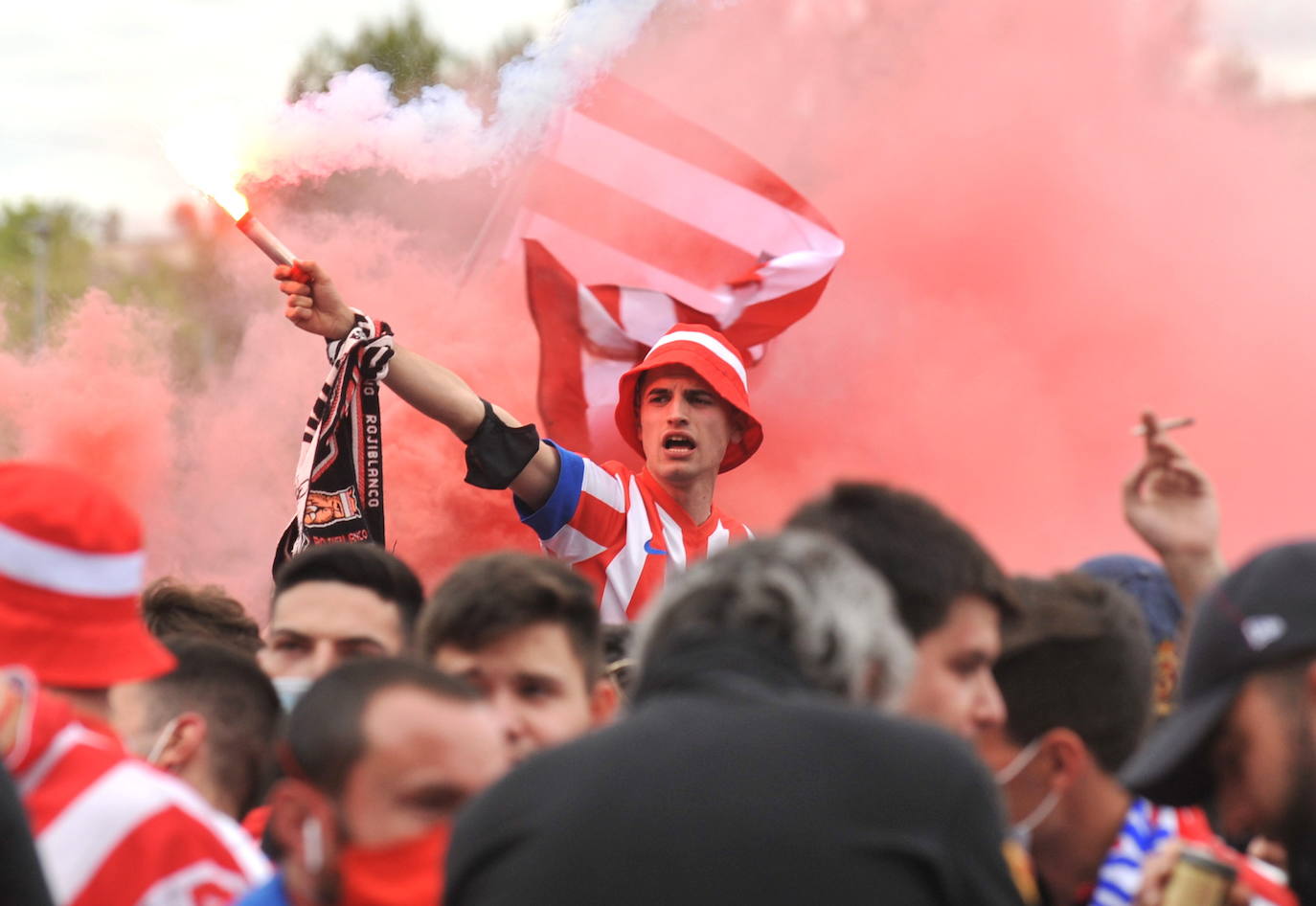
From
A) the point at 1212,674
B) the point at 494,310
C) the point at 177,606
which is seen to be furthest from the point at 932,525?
the point at 494,310

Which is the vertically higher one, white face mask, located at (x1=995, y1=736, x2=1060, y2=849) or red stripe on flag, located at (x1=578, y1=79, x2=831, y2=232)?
red stripe on flag, located at (x1=578, y1=79, x2=831, y2=232)

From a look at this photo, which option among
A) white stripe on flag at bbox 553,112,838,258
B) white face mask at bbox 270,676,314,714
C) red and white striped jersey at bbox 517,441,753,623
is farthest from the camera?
white stripe on flag at bbox 553,112,838,258

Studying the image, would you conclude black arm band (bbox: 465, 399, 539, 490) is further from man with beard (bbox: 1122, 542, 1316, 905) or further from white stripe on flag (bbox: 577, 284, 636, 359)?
man with beard (bbox: 1122, 542, 1316, 905)

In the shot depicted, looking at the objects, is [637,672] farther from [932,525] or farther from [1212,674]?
[1212,674]

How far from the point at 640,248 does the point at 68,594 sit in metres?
4.38

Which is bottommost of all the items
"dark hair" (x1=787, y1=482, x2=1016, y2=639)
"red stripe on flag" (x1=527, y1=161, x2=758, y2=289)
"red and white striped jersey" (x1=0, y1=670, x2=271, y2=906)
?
"red and white striped jersey" (x1=0, y1=670, x2=271, y2=906)

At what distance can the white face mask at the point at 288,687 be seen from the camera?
366 centimetres

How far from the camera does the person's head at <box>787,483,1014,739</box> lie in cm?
251

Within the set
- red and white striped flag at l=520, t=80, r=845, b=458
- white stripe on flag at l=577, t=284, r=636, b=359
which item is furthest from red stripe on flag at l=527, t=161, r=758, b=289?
white stripe on flag at l=577, t=284, r=636, b=359

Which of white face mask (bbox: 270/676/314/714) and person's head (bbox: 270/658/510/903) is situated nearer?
person's head (bbox: 270/658/510/903)

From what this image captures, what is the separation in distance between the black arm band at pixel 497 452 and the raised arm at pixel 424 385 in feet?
0.10

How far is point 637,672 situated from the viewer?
2.24 m

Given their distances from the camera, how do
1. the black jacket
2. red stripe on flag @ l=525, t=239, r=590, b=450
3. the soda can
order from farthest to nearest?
red stripe on flag @ l=525, t=239, r=590, b=450
the soda can
the black jacket

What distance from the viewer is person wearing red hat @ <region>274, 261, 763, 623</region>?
16.4 feet
